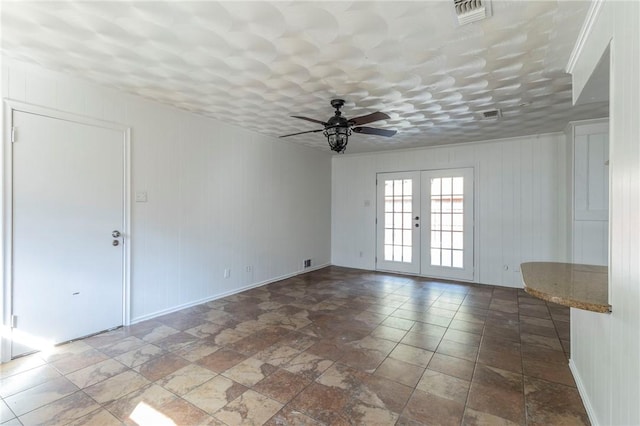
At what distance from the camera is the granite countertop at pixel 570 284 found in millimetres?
1664

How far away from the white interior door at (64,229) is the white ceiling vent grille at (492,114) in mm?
4474

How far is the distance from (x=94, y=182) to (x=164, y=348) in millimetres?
1880

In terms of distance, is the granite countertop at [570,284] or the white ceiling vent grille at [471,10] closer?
the granite countertop at [570,284]

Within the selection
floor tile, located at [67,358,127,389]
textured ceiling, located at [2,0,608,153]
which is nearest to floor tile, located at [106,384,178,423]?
floor tile, located at [67,358,127,389]

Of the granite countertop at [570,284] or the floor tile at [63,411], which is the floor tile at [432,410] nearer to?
the granite countertop at [570,284]

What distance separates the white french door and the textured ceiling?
2.10 metres

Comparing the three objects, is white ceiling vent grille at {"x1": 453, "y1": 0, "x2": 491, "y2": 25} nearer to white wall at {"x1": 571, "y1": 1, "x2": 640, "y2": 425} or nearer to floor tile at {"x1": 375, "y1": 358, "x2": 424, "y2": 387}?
white wall at {"x1": 571, "y1": 1, "x2": 640, "y2": 425}

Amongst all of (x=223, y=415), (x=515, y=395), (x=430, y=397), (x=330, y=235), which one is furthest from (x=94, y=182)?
(x=330, y=235)

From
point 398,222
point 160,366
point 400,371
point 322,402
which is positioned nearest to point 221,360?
point 160,366

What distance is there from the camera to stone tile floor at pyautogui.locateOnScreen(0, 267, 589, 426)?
6.63ft

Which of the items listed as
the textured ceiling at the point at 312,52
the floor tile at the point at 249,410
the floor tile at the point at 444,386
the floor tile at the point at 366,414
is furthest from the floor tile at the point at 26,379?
the floor tile at the point at 444,386

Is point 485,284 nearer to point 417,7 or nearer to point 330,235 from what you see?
point 330,235

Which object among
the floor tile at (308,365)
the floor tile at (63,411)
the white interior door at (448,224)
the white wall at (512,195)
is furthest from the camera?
the white interior door at (448,224)

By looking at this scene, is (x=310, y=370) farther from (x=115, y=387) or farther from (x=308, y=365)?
(x=115, y=387)
